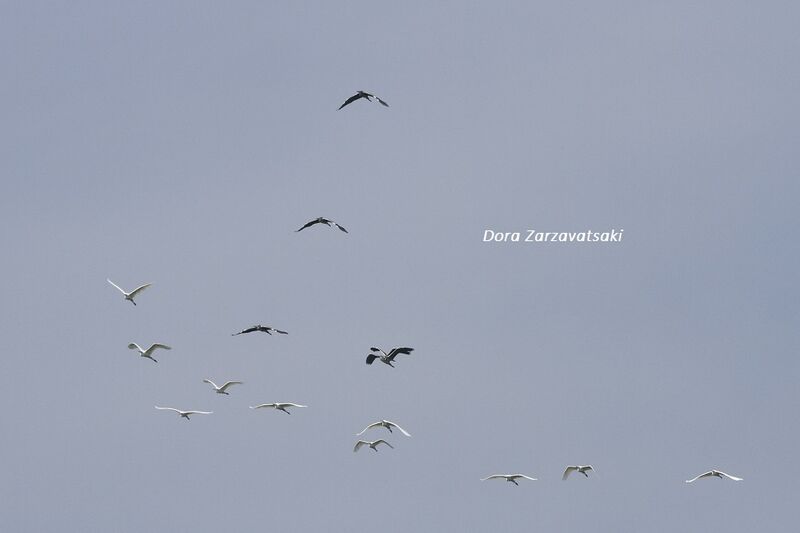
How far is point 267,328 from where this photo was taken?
17725 centimetres

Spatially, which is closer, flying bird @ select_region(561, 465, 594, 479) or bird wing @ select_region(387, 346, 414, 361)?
bird wing @ select_region(387, 346, 414, 361)

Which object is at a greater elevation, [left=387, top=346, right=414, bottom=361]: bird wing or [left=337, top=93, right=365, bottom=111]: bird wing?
[left=337, top=93, right=365, bottom=111]: bird wing

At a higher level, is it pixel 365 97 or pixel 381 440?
pixel 365 97

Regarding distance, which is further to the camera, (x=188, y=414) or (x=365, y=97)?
(x=188, y=414)

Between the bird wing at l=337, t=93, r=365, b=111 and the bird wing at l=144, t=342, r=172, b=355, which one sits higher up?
the bird wing at l=337, t=93, r=365, b=111

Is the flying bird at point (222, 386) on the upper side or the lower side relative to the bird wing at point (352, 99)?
lower

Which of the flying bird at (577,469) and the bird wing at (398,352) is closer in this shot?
the bird wing at (398,352)

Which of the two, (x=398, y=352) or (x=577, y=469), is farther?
(x=577, y=469)

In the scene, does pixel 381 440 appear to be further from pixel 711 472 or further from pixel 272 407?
pixel 711 472

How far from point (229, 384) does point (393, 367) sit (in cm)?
2155

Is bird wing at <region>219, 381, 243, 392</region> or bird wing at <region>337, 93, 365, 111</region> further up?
bird wing at <region>337, 93, 365, 111</region>

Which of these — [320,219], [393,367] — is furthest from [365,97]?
[393,367]

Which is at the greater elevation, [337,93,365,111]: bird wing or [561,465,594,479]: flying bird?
[337,93,365,111]: bird wing

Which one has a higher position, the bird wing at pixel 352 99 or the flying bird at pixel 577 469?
the bird wing at pixel 352 99
